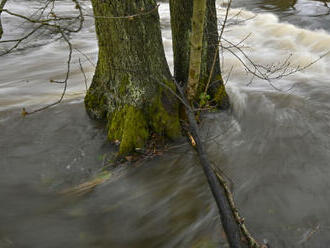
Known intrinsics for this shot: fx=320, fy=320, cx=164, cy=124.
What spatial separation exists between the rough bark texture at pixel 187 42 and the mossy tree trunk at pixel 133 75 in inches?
21.5

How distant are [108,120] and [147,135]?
0.72 meters

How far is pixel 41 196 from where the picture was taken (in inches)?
153

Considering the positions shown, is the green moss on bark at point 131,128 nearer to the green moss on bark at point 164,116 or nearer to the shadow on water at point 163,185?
the green moss on bark at point 164,116

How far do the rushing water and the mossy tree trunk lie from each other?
0.43 metres

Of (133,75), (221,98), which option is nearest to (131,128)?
(133,75)

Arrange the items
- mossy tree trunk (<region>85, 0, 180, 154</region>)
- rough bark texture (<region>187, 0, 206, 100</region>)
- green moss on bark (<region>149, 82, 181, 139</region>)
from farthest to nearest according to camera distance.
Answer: green moss on bark (<region>149, 82, 181, 139</region>), mossy tree trunk (<region>85, 0, 180, 154</region>), rough bark texture (<region>187, 0, 206, 100</region>)

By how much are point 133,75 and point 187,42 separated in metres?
1.06

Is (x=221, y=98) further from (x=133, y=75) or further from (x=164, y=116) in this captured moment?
(x=133, y=75)

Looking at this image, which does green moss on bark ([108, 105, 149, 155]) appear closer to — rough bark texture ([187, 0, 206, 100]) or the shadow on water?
the shadow on water

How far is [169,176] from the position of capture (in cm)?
427

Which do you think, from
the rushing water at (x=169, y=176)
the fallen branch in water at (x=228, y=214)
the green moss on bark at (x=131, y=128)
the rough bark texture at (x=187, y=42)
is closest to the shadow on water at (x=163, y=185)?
the rushing water at (x=169, y=176)

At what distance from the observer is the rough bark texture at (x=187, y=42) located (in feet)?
15.0

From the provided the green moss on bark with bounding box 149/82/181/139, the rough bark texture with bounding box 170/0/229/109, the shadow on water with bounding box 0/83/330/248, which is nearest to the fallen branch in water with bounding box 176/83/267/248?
the shadow on water with bounding box 0/83/330/248

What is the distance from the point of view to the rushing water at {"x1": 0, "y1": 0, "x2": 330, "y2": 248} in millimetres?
3426
